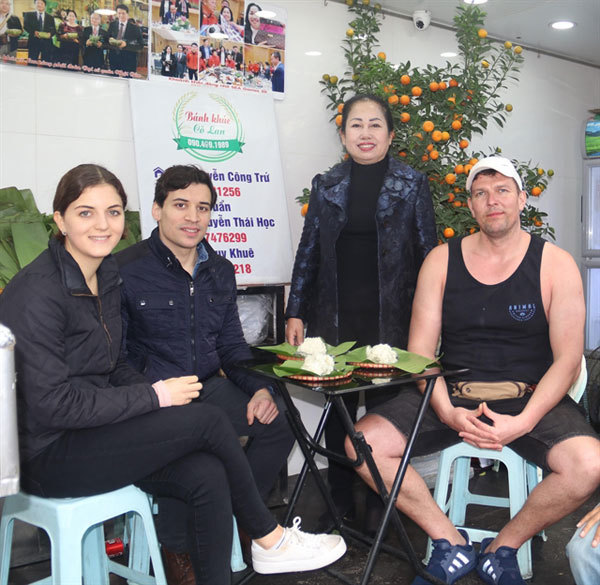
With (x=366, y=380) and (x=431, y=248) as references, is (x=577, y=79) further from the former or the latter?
(x=366, y=380)

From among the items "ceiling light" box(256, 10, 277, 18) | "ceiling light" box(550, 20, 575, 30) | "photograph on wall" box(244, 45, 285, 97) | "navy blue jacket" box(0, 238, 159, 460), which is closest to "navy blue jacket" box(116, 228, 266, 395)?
"navy blue jacket" box(0, 238, 159, 460)

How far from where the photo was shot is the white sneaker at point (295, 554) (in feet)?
6.82

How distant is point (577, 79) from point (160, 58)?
3.64 m

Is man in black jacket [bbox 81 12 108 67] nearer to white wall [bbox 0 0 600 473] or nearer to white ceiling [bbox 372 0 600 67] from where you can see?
white wall [bbox 0 0 600 473]

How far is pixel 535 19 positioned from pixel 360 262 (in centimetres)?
255

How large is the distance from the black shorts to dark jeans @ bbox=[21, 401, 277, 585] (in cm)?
70

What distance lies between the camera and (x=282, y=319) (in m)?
3.34

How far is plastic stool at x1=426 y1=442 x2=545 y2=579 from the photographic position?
2.46m

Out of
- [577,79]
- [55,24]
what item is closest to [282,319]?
[55,24]

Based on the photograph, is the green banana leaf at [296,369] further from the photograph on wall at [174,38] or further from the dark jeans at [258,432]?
the photograph on wall at [174,38]

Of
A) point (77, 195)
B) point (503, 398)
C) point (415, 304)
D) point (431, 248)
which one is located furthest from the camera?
point (431, 248)

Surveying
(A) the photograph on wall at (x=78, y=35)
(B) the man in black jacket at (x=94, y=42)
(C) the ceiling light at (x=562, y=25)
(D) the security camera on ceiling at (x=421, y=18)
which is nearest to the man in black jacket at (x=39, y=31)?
(A) the photograph on wall at (x=78, y=35)

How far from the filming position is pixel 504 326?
2516 millimetres

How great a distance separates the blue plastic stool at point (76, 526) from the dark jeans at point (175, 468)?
36 millimetres
